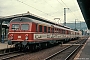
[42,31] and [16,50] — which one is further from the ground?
[42,31]

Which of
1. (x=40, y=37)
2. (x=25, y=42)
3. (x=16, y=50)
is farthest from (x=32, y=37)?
(x=16, y=50)

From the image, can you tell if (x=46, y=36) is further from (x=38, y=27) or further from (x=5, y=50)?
(x=5, y=50)

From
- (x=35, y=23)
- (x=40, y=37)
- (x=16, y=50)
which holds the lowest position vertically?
(x=16, y=50)

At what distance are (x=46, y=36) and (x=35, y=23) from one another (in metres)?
3.96

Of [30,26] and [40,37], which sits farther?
[40,37]

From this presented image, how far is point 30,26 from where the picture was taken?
19703 mm

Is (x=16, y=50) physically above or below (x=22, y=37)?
below

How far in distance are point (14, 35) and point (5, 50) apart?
1918mm

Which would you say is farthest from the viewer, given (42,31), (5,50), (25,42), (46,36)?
(46,36)

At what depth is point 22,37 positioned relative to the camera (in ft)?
64.2

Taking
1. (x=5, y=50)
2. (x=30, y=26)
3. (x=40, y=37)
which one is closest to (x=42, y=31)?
(x=40, y=37)

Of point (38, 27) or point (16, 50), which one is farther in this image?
point (16, 50)

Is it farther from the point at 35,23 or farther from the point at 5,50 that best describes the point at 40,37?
the point at 5,50

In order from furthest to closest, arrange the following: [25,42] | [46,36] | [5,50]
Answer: [46,36]
[5,50]
[25,42]
